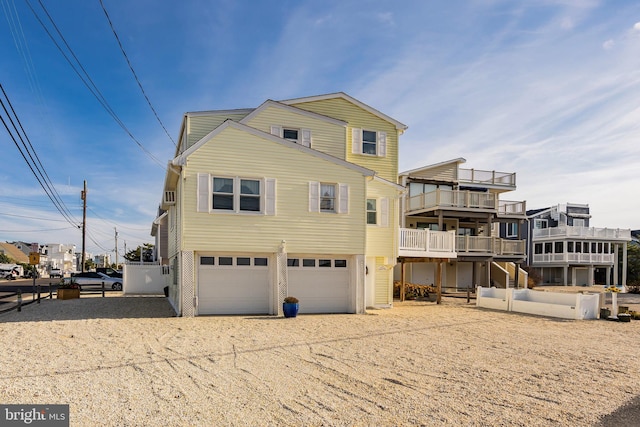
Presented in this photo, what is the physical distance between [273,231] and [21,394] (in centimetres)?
1021

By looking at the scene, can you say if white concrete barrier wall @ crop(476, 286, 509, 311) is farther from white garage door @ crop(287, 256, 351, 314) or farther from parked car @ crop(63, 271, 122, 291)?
parked car @ crop(63, 271, 122, 291)

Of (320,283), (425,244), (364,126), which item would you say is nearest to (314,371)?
(320,283)

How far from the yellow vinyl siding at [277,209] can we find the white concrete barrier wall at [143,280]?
12.1 meters

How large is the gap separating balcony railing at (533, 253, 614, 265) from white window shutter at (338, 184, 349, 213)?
30411 millimetres

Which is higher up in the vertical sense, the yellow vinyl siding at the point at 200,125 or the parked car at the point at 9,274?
the yellow vinyl siding at the point at 200,125

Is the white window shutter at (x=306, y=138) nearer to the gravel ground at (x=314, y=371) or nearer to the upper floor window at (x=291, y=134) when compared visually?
the upper floor window at (x=291, y=134)

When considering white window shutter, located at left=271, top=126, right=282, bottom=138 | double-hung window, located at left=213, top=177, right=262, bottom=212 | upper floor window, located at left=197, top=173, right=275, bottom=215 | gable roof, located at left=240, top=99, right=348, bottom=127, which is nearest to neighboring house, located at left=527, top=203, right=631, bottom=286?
gable roof, located at left=240, top=99, right=348, bottom=127

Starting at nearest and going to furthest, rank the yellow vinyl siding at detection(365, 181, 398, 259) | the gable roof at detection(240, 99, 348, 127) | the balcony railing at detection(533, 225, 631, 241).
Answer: the gable roof at detection(240, 99, 348, 127) < the yellow vinyl siding at detection(365, 181, 398, 259) < the balcony railing at detection(533, 225, 631, 241)

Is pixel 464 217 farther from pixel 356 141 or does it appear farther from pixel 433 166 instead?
pixel 356 141

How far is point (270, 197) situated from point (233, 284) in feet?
11.7

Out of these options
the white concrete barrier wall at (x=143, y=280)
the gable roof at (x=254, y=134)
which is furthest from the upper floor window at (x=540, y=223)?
the white concrete barrier wall at (x=143, y=280)

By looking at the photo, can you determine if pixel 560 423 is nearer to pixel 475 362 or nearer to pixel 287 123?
pixel 475 362

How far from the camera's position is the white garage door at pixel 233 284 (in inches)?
613

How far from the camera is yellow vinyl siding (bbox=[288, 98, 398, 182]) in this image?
2003 cm
